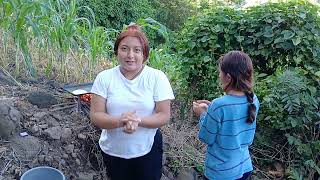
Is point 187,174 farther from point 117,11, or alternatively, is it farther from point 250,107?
point 117,11

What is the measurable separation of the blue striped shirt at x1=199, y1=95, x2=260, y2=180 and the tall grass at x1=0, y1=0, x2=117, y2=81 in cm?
192

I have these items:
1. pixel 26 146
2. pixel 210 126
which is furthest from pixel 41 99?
pixel 210 126

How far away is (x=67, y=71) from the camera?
3914 millimetres

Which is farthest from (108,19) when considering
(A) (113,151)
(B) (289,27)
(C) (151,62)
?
(A) (113,151)

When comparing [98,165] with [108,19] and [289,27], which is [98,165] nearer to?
[289,27]

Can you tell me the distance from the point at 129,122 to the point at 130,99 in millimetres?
184

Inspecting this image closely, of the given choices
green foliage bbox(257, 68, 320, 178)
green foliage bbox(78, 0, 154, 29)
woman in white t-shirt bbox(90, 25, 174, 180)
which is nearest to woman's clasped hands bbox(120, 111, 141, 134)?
woman in white t-shirt bbox(90, 25, 174, 180)

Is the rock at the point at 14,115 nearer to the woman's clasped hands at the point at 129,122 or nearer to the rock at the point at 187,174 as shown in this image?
the woman's clasped hands at the point at 129,122

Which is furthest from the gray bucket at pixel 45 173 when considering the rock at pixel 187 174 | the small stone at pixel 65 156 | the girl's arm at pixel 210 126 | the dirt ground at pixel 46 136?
the rock at pixel 187 174

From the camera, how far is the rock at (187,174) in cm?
323

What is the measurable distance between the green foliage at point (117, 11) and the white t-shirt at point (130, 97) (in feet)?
29.6

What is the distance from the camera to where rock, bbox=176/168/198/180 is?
3.23 meters

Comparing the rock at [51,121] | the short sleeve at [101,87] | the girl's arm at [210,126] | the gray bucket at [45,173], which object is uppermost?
the short sleeve at [101,87]

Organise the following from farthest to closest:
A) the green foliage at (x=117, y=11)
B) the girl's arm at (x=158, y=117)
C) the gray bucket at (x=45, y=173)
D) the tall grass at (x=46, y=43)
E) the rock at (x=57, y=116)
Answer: the green foliage at (x=117, y=11)
the tall grass at (x=46, y=43)
the rock at (x=57, y=116)
the gray bucket at (x=45, y=173)
the girl's arm at (x=158, y=117)
